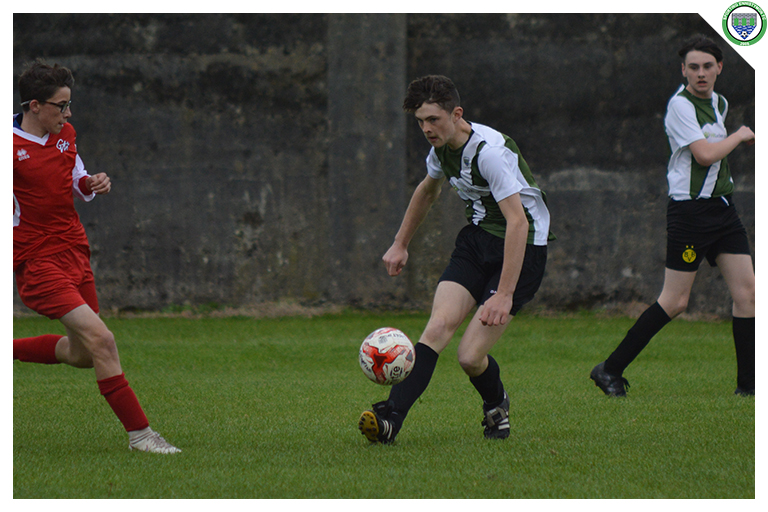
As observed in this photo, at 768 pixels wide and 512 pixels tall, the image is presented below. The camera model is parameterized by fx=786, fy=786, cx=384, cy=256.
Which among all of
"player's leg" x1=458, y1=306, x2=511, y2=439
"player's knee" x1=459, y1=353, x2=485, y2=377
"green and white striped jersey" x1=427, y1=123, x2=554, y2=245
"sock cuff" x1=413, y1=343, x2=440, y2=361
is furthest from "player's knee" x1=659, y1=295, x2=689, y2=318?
"sock cuff" x1=413, y1=343, x2=440, y2=361

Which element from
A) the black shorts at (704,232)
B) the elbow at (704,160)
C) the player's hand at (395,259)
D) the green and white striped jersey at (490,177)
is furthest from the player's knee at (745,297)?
the player's hand at (395,259)

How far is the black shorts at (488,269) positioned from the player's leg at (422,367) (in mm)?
62

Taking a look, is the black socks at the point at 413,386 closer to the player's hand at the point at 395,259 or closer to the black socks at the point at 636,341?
the player's hand at the point at 395,259

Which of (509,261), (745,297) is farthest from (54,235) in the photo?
(745,297)

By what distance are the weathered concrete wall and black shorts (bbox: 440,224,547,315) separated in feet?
17.7

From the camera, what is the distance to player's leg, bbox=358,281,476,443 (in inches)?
162

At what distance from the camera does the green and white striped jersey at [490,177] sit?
4.12 m

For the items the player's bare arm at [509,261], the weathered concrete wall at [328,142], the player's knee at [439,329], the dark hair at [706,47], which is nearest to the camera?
the player's bare arm at [509,261]

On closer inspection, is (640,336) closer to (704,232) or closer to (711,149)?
(704,232)

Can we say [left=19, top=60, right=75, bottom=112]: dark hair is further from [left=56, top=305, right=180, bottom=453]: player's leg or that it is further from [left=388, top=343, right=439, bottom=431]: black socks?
[left=388, top=343, right=439, bottom=431]: black socks

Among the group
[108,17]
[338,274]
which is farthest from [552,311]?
[108,17]

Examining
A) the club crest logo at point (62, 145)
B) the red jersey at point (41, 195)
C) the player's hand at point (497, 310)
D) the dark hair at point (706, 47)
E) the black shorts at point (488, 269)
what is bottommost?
the player's hand at point (497, 310)

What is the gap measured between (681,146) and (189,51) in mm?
6605

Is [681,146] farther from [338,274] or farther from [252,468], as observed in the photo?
[338,274]
